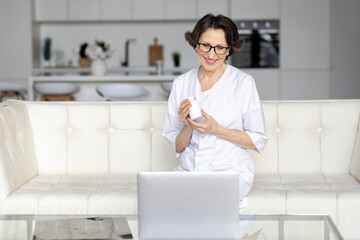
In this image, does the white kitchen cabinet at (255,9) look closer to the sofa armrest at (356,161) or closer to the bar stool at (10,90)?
the bar stool at (10,90)

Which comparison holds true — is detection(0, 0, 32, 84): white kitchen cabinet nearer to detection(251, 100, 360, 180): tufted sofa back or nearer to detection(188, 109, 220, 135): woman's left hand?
detection(251, 100, 360, 180): tufted sofa back

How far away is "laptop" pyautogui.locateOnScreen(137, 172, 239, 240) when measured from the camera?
193 centimetres

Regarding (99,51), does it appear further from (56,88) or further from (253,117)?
(253,117)

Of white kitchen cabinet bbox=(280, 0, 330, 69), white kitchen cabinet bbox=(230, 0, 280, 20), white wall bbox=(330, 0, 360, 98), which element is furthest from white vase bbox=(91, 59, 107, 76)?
A: white wall bbox=(330, 0, 360, 98)

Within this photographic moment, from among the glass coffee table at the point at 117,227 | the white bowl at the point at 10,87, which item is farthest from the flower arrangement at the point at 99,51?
the glass coffee table at the point at 117,227

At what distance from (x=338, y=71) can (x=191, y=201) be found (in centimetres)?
640

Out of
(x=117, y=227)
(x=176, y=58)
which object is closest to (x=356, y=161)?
(x=117, y=227)

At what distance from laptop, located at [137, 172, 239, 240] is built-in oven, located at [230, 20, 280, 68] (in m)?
6.29

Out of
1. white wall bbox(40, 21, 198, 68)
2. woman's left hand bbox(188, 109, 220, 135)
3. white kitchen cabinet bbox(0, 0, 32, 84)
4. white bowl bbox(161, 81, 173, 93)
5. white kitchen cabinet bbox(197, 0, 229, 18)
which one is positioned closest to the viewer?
woman's left hand bbox(188, 109, 220, 135)

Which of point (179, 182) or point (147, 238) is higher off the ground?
point (179, 182)

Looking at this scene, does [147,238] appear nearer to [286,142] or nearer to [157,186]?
[157,186]

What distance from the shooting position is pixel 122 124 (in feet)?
11.3

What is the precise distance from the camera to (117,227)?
2.08 meters

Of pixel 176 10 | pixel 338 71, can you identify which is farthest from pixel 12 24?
pixel 338 71
